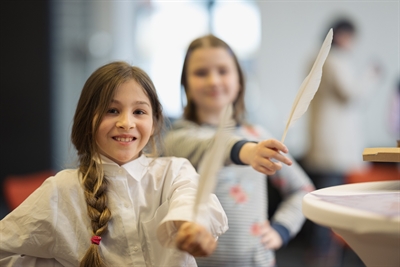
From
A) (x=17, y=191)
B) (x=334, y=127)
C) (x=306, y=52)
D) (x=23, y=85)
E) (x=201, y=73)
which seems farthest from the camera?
(x=306, y=52)

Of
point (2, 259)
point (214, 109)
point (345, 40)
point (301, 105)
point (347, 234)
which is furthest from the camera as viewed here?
point (345, 40)

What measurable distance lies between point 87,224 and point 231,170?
645 mm

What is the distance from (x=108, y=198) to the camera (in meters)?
1.14

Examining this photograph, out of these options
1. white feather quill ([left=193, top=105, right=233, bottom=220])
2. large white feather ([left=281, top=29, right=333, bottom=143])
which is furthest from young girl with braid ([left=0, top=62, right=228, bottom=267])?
large white feather ([left=281, top=29, right=333, bottom=143])

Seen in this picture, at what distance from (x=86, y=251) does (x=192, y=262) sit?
0.23m

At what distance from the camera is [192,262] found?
1.13m

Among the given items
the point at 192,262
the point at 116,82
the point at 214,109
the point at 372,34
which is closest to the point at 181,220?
the point at 192,262

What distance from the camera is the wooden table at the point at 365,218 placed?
840 millimetres

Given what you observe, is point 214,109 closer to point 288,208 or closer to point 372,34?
point 288,208

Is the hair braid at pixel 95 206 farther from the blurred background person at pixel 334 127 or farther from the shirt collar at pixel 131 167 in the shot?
the blurred background person at pixel 334 127

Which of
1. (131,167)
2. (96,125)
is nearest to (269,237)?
(131,167)

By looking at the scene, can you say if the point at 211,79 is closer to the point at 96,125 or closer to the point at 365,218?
the point at 96,125

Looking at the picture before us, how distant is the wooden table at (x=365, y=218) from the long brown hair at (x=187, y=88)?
2.41ft

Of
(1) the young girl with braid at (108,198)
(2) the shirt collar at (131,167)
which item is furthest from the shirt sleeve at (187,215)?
(2) the shirt collar at (131,167)
